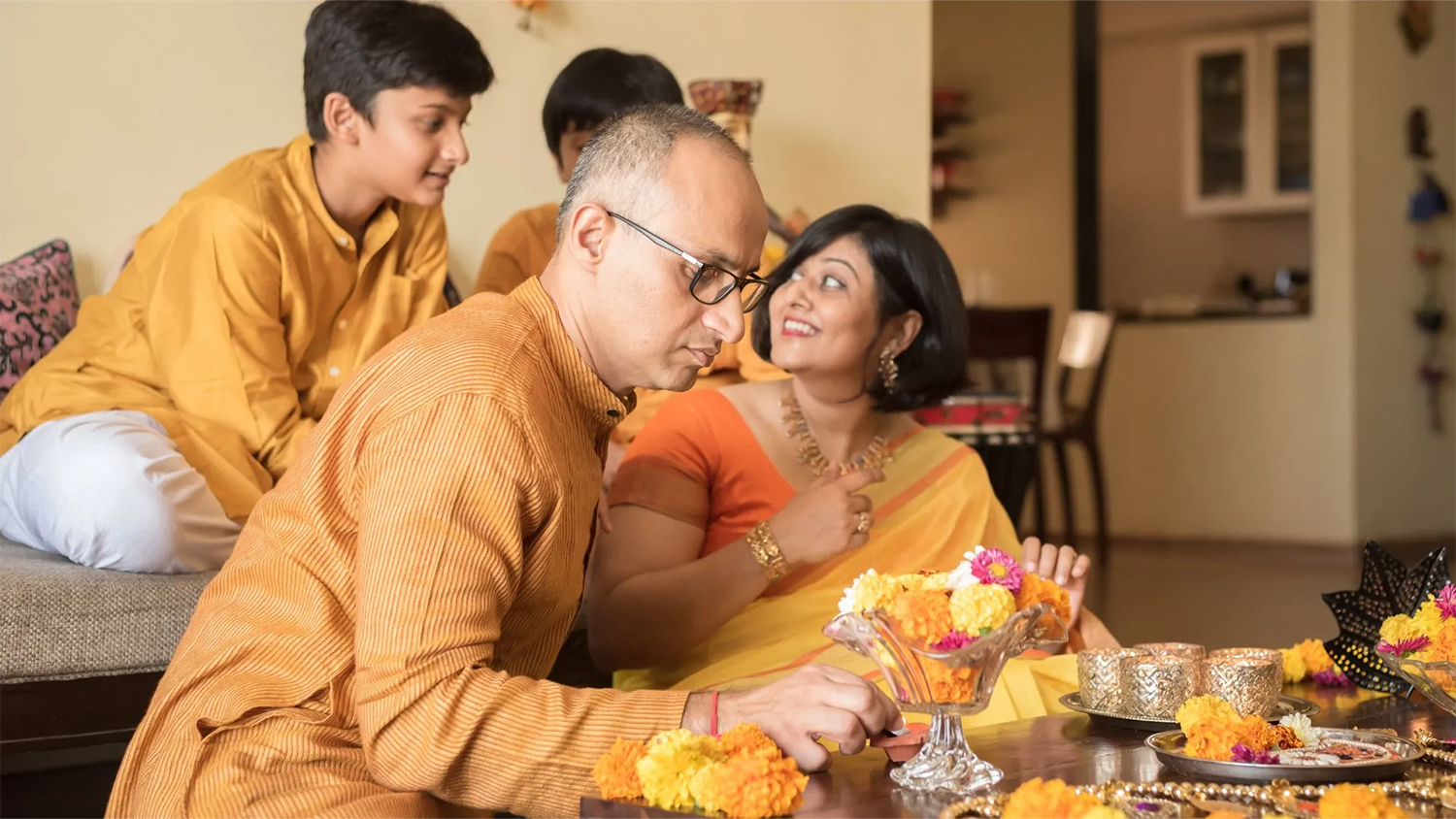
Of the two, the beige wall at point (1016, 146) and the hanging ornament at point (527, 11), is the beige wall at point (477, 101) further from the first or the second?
the beige wall at point (1016, 146)

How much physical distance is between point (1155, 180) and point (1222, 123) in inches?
18.5

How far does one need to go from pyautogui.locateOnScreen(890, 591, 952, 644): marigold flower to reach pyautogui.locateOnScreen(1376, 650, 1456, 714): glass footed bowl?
0.57 m

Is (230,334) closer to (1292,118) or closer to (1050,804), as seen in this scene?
(1050,804)

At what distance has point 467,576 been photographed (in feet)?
4.08

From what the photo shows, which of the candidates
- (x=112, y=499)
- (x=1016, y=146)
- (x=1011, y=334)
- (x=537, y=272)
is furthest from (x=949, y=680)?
(x=1016, y=146)

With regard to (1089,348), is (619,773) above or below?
below

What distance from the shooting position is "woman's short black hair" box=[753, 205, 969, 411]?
2459 millimetres

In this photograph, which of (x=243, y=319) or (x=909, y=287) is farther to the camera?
(x=243, y=319)

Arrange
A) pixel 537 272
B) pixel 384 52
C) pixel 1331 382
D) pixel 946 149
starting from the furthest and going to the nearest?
pixel 946 149, pixel 1331 382, pixel 537 272, pixel 384 52

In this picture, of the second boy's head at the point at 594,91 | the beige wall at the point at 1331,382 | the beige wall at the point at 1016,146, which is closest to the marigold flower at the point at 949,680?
the second boy's head at the point at 594,91

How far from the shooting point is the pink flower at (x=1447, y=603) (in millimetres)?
1534

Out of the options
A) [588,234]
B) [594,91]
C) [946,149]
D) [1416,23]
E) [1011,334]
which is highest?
[1416,23]

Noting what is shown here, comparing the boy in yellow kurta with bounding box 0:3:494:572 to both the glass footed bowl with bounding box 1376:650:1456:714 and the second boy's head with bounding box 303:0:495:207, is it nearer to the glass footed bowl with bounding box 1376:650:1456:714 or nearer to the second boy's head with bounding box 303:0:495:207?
the second boy's head with bounding box 303:0:495:207

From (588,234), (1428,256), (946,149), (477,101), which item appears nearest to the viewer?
(588,234)
